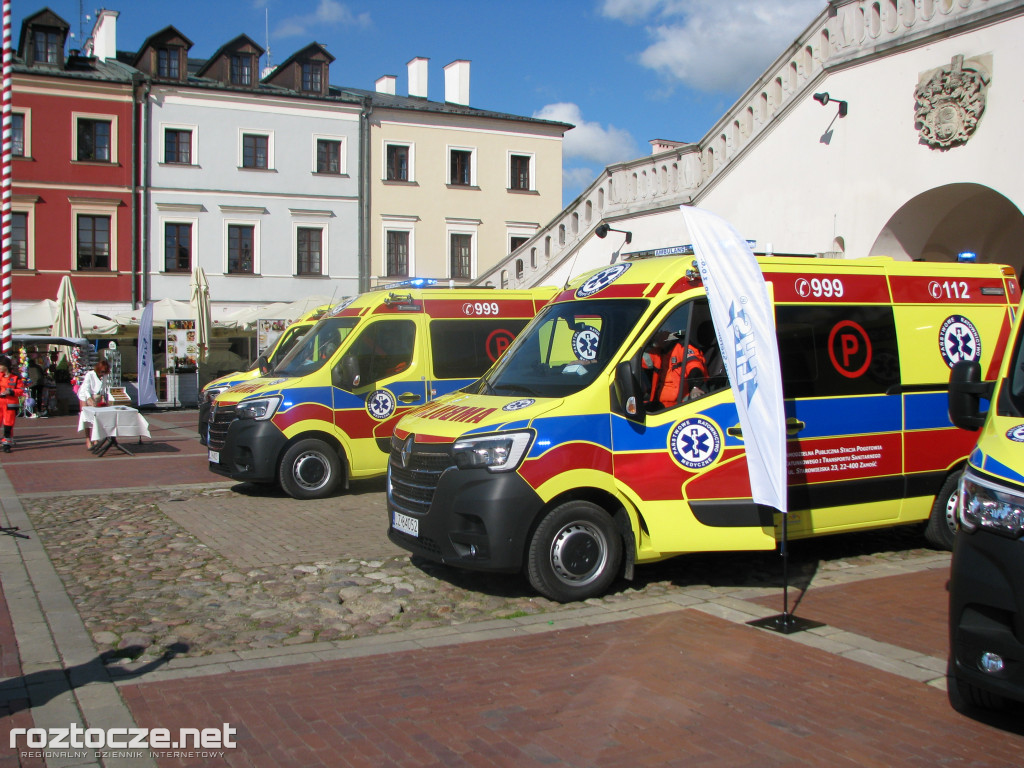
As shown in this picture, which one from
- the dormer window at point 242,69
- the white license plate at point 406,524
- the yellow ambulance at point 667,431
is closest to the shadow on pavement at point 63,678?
the white license plate at point 406,524

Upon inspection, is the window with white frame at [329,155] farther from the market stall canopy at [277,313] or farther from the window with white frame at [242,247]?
the market stall canopy at [277,313]

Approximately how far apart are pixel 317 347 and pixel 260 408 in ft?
3.55

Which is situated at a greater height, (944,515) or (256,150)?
(256,150)

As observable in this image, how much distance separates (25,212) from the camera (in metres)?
35.2

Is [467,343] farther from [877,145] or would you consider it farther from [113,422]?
[113,422]

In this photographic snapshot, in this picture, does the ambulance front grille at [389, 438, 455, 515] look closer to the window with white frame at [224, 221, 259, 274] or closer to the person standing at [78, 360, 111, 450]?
the person standing at [78, 360, 111, 450]

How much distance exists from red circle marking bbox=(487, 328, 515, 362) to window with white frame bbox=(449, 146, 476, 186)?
31362 millimetres

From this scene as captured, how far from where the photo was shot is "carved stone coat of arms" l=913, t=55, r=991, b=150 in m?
12.0

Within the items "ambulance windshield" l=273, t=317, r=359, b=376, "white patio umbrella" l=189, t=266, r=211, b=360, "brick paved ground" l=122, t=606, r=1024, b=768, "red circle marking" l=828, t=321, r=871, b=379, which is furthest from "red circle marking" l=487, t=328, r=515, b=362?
"white patio umbrella" l=189, t=266, r=211, b=360

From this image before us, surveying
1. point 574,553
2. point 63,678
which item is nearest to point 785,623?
point 574,553

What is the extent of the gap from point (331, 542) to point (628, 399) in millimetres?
3609

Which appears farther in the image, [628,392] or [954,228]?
[954,228]

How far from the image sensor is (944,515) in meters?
8.38

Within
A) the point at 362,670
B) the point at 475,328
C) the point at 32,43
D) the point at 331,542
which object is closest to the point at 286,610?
the point at 362,670
